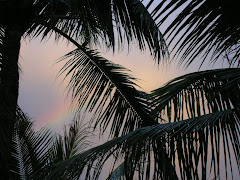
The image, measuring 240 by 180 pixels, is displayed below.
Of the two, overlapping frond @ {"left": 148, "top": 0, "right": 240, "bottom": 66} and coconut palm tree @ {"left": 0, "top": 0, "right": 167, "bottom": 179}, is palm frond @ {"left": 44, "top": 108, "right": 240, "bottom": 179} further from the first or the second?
coconut palm tree @ {"left": 0, "top": 0, "right": 167, "bottom": 179}

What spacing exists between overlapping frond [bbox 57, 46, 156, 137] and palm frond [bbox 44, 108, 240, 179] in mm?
2148

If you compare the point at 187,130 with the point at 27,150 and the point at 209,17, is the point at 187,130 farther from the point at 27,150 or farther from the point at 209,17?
the point at 27,150

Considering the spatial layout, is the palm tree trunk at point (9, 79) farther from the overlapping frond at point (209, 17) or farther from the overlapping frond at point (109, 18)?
the overlapping frond at point (209, 17)

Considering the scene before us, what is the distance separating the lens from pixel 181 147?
4.30 ft

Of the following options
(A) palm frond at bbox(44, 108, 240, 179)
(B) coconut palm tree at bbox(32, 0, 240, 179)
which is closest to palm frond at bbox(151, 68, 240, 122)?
(B) coconut palm tree at bbox(32, 0, 240, 179)

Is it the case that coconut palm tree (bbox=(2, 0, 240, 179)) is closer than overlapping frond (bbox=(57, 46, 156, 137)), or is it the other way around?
coconut palm tree (bbox=(2, 0, 240, 179))

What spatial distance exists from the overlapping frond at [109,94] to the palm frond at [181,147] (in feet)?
7.05

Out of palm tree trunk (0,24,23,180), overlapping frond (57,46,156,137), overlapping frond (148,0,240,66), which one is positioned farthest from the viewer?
overlapping frond (57,46,156,137)

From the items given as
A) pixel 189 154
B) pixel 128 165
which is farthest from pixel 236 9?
pixel 128 165

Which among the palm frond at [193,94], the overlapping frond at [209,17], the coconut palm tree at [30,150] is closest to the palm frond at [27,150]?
the coconut palm tree at [30,150]

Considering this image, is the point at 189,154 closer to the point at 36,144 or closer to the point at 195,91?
the point at 195,91

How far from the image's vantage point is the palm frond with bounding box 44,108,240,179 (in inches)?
47.4

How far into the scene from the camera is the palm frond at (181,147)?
1204 mm

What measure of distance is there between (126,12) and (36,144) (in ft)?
6.87
